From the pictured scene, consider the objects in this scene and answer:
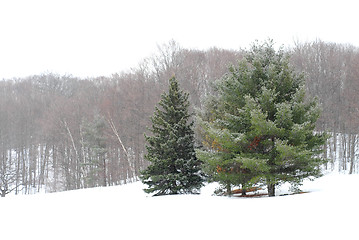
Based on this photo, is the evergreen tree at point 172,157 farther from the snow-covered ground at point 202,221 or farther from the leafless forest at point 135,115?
the leafless forest at point 135,115

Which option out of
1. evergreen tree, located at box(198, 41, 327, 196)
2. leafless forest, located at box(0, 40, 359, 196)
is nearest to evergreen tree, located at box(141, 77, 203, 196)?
evergreen tree, located at box(198, 41, 327, 196)

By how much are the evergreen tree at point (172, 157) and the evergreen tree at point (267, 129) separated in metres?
1.83

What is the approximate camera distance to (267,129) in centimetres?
912

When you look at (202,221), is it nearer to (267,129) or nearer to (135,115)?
(267,129)

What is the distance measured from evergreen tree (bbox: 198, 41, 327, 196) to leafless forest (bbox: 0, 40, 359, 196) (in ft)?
34.8

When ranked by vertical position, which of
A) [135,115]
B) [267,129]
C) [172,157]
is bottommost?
[172,157]

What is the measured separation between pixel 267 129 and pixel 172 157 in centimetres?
507

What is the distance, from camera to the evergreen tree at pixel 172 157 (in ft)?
41.9

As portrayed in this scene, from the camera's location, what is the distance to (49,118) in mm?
36312

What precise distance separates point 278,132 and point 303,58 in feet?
73.5

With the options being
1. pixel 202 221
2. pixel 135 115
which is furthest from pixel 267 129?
pixel 135 115

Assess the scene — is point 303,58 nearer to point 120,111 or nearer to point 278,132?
point 120,111

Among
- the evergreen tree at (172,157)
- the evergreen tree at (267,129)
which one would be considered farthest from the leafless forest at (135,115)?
the evergreen tree at (267,129)

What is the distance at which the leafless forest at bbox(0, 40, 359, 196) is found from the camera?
85.0 ft
